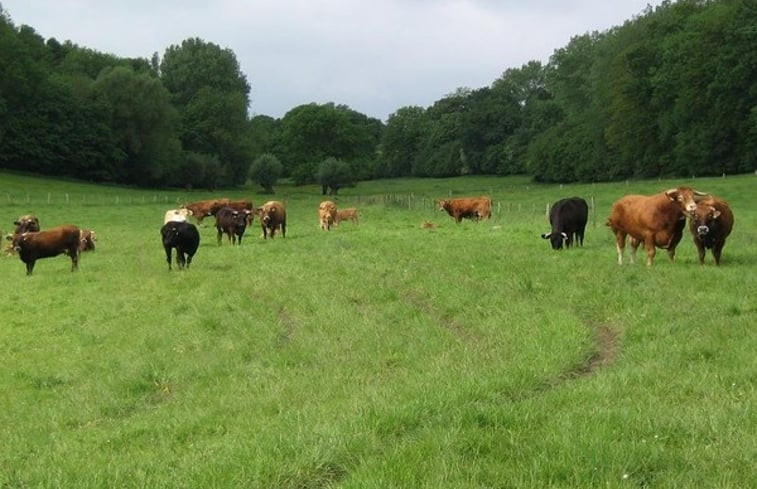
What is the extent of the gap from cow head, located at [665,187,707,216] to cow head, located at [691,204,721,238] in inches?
5.5

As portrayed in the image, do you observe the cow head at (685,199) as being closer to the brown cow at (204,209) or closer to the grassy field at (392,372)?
the grassy field at (392,372)

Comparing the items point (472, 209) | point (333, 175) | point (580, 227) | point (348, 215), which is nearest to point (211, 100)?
point (333, 175)

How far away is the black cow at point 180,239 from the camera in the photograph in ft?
74.0

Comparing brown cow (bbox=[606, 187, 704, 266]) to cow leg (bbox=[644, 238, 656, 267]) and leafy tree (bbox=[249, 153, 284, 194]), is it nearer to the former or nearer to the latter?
cow leg (bbox=[644, 238, 656, 267])

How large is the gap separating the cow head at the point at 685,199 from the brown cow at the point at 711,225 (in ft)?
0.44

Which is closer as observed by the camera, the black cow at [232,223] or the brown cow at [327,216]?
the black cow at [232,223]

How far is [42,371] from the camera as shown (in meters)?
11.8

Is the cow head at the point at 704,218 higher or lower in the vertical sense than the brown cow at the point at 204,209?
higher

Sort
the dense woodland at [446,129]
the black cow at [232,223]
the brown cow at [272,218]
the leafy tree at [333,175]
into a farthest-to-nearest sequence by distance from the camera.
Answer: the leafy tree at [333,175], the dense woodland at [446,129], the brown cow at [272,218], the black cow at [232,223]

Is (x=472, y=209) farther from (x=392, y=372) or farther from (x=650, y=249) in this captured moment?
(x=392, y=372)

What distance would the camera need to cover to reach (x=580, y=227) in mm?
22078

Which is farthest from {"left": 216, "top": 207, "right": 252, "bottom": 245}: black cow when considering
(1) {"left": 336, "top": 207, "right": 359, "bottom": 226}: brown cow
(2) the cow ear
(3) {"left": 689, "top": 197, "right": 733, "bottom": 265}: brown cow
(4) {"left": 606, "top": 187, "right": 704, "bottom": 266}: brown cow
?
(3) {"left": 689, "top": 197, "right": 733, "bottom": 265}: brown cow

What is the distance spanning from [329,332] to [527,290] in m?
3.87

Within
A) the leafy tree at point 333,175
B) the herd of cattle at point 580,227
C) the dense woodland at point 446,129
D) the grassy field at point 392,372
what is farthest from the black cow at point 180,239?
the leafy tree at point 333,175
